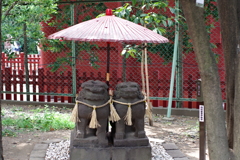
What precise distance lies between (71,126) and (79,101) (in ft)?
7.60

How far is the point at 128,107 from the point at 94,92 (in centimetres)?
48

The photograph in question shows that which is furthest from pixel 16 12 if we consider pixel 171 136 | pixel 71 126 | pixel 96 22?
pixel 171 136

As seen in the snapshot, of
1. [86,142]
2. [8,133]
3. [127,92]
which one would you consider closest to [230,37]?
[127,92]

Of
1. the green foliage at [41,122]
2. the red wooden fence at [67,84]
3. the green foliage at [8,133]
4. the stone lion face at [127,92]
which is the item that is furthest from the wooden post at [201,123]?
the red wooden fence at [67,84]

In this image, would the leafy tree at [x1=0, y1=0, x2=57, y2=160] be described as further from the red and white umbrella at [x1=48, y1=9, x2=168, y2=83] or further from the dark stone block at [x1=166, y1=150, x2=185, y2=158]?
the dark stone block at [x1=166, y1=150, x2=185, y2=158]

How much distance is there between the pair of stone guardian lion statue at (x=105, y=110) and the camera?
4508 millimetres

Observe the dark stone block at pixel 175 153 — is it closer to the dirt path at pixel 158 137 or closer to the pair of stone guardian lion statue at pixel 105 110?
the dirt path at pixel 158 137

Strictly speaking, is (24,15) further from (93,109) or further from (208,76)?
(208,76)

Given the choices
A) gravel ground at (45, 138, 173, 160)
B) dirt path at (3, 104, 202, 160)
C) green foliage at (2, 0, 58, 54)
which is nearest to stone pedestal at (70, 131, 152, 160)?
gravel ground at (45, 138, 173, 160)

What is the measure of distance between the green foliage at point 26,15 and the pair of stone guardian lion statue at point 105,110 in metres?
3.84

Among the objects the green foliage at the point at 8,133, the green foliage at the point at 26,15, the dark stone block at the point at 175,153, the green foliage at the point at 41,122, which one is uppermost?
the green foliage at the point at 26,15

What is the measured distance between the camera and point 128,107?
4539mm

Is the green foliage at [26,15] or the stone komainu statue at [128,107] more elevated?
the green foliage at [26,15]

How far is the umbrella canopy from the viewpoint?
173 inches
